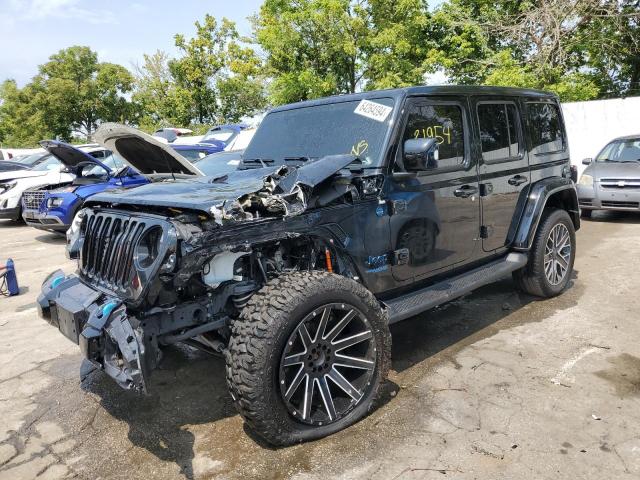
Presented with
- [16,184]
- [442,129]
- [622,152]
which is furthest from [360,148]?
[16,184]

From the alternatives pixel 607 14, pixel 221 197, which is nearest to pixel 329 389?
pixel 221 197

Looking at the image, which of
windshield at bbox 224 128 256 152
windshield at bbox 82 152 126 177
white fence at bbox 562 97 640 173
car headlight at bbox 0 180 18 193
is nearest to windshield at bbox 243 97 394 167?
windshield at bbox 82 152 126 177

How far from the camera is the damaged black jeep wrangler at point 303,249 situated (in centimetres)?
273

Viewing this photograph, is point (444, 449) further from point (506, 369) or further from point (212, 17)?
point (212, 17)

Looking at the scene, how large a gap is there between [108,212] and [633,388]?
370 cm

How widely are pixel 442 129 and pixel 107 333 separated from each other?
2.86 metres

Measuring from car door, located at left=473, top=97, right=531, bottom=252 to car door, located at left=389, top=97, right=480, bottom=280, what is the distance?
0.17 m

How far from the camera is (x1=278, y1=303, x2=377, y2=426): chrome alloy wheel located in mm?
2887

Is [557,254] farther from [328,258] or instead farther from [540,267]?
[328,258]

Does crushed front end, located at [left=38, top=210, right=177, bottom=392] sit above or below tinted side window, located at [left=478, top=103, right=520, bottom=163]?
below

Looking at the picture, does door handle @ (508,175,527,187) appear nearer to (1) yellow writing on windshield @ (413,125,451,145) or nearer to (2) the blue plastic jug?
(1) yellow writing on windshield @ (413,125,451,145)

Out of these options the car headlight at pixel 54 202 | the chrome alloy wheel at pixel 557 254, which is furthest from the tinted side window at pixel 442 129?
the car headlight at pixel 54 202

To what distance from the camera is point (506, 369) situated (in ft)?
12.6

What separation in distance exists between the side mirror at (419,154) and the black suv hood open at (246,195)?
47 cm
